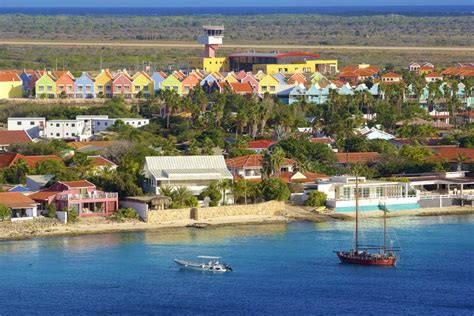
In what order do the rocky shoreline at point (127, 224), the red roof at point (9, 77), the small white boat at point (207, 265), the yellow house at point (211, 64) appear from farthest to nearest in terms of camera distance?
1. the yellow house at point (211, 64)
2. the red roof at point (9, 77)
3. the rocky shoreline at point (127, 224)
4. the small white boat at point (207, 265)

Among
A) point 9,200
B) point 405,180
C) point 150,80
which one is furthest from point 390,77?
point 9,200

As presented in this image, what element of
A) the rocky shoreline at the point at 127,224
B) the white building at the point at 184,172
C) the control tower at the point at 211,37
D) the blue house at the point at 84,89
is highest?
the control tower at the point at 211,37

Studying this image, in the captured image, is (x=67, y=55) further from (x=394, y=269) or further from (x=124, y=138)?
(x=394, y=269)

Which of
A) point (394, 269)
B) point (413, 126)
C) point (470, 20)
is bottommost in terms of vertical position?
point (394, 269)

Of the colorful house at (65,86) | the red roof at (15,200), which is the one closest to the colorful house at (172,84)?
the colorful house at (65,86)

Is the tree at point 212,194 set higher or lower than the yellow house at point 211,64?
lower

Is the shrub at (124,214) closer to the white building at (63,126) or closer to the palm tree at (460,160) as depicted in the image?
the palm tree at (460,160)

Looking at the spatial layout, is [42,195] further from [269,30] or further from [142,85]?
[269,30]
